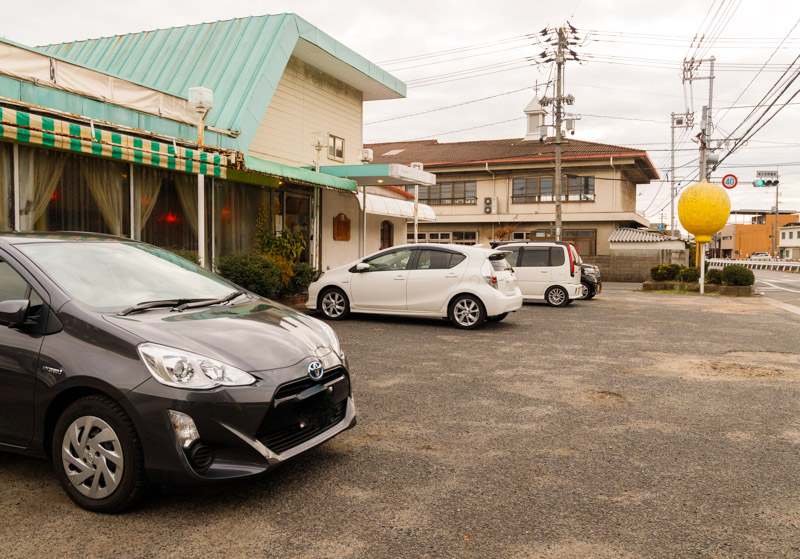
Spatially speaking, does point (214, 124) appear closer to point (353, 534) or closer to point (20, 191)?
point (20, 191)

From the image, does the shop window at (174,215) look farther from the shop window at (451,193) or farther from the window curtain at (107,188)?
the shop window at (451,193)

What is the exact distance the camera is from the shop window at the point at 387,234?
2092 centimetres

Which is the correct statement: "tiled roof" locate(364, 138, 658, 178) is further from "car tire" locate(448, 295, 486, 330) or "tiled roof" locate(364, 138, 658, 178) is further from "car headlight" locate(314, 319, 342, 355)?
"car headlight" locate(314, 319, 342, 355)

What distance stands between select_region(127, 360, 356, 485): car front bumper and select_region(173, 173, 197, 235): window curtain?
29.6 ft

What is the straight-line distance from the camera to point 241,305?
443 centimetres

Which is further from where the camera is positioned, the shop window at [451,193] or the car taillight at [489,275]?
the shop window at [451,193]

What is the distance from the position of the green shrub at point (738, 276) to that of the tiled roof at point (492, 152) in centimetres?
1392

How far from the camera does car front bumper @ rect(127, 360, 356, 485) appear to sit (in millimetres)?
3154

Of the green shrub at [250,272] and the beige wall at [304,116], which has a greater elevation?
the beige wall at [304,116]

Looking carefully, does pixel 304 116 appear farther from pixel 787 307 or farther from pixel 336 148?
pixel 787 307

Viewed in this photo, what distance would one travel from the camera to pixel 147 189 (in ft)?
35.7

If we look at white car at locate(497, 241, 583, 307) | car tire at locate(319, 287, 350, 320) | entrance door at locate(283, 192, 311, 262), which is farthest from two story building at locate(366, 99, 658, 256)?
car tire at locate(319, 287, 350, 320)

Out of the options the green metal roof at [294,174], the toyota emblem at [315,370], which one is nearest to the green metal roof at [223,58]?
the green metal roof at [294,174]

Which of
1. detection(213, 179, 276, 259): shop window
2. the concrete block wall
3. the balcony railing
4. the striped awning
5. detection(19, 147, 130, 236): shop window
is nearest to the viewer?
the striped awning
